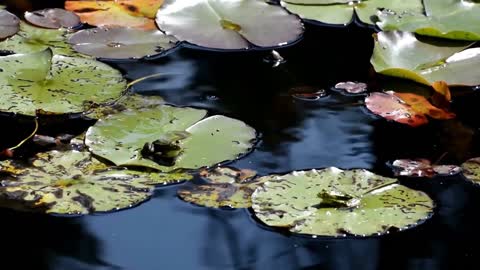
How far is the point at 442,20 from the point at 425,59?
24cm

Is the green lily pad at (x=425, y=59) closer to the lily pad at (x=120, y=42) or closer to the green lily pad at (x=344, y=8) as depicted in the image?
the green lily pad at (x=344, y=8)

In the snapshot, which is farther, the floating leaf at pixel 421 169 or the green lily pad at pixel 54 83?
the green lily pad at pixel 54 83

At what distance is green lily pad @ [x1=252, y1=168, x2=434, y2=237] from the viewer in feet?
4.68

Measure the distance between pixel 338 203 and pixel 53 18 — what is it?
A: 3.62ft

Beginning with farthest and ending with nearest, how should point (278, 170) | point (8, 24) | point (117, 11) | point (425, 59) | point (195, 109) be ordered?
1. point (117, 11)
2. point (8, 24)
3. point (425, 59)
4. point (195, 109)
5. point (278, 170)

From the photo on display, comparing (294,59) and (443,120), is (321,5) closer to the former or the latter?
(294,59)

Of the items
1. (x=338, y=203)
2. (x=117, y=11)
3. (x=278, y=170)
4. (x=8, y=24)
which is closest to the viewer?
(x=338, y=203)

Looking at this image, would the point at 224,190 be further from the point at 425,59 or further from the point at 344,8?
the point at 344,8

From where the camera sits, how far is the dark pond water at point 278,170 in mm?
1378

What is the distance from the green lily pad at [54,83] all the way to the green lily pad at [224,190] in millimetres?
383

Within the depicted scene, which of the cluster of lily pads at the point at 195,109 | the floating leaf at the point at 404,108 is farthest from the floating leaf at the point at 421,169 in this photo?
the floating leaf at the point at 404,108

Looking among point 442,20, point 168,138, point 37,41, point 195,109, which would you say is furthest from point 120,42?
point 442,20

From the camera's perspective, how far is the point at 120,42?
83.4 inches

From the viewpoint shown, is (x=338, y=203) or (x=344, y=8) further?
(x=344, y=8)
